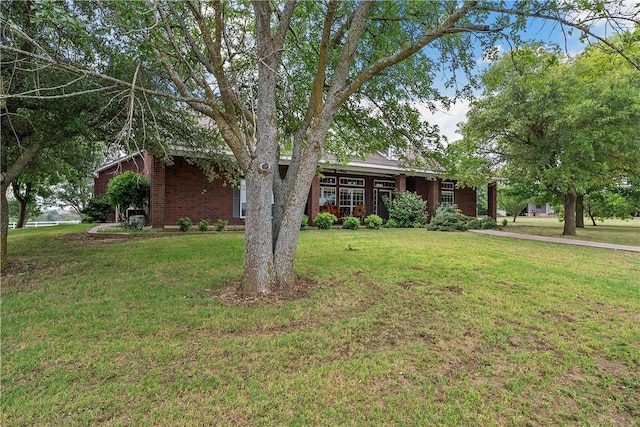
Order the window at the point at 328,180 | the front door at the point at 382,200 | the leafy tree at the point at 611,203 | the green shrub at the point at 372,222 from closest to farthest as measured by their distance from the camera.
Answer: the green shrub at the point at 372,222 < the window at the point at 328,180 < the leafy tree at the point at 611,203 < the front door at the point at 382,200

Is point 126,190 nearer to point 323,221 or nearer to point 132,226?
point 132,226

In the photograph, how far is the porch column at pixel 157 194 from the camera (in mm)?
12781

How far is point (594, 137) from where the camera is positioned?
10547 mm

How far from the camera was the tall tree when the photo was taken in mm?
4496

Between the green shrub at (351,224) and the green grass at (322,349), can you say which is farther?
the green shrub at (351,224)

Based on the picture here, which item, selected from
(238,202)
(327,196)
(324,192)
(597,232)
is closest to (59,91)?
(238,202)

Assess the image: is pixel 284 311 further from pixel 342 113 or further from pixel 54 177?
pixel 54 177

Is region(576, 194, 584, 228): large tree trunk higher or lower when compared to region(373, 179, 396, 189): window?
Result: lower

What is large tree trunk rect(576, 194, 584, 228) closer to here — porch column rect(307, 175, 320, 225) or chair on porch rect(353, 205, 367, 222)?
chair on porch rect(353, 205, 367, 222)

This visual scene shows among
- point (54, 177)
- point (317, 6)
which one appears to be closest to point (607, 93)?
point (317, 6)

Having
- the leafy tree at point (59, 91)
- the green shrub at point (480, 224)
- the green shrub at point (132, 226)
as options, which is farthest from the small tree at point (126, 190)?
the green shrub at point (480, 224)

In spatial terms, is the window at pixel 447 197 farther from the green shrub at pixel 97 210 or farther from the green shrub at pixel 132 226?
the green shrub at pixel 97 210

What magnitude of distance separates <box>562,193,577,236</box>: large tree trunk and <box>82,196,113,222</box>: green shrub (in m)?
22.8

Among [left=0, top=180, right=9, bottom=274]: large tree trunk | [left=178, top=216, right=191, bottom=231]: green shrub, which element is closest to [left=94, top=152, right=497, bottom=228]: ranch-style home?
[left=178, top=216, right=191, bottom=231]: green shrub
